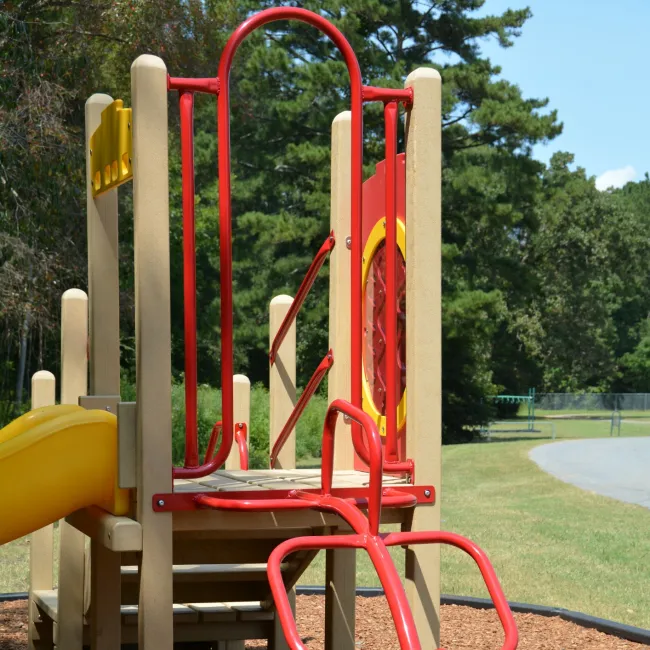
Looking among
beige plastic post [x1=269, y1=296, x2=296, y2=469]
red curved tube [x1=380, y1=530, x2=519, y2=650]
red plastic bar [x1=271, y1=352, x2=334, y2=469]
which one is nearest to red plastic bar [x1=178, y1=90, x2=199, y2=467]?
red curved tube [x1=380, y1=530, x2=519, y2=650]

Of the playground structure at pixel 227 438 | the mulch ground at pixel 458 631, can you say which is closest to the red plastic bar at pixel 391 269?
the playground structure at pixel 227 438

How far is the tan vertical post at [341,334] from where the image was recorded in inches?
164

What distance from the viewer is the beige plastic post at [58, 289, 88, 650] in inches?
176

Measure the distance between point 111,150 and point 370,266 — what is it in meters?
1.13

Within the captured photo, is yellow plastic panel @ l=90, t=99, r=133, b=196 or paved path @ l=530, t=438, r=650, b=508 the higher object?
yellow plastic panel @ l=90, t=99, r=133, b=196

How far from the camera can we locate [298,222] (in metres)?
25.8

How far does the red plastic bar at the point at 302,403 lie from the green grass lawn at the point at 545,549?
308 centimetres

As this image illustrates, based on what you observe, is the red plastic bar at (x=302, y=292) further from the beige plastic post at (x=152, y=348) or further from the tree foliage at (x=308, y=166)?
the tree foliage at (x=308, y=166)

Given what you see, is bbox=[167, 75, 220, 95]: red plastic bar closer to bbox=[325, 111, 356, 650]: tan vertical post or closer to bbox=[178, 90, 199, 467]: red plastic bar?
bbox=[178, 90, 199, 467]: red plastic bar

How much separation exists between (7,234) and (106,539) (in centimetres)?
823

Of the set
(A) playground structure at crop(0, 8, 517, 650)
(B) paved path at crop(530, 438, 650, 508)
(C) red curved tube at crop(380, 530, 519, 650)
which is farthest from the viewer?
(B) paved path at crop(530, 438, 650, 508)

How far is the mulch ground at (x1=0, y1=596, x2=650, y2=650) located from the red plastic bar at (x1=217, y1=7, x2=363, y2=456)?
245cm

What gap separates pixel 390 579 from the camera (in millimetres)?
2641

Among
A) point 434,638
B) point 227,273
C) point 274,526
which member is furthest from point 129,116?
point 434,638
